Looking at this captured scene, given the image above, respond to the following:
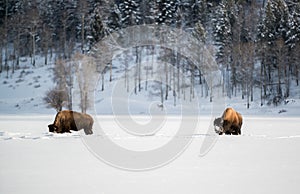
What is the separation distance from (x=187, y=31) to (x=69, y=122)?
54.8 metres

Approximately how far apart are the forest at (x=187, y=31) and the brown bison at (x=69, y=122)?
81.8 ft

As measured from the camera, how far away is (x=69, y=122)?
1650 centimetres

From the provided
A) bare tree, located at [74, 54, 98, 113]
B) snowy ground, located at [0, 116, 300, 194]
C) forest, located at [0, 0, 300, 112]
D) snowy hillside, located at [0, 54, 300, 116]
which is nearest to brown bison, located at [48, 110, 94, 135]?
snowy ground, located at [0, 116, 300, 194]

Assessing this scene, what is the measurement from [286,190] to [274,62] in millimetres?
51765

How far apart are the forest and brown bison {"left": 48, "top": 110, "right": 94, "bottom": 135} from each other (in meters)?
24.9

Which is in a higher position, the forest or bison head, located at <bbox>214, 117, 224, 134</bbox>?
the forest

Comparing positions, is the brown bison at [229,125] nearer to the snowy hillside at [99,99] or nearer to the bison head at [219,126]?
the bison head at [219,126]

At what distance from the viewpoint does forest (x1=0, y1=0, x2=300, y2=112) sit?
1992 inches

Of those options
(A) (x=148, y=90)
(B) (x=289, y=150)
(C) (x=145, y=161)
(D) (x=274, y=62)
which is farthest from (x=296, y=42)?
(C) (x=145, y=161)

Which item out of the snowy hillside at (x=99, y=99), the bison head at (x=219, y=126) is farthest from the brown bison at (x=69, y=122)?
the snowy hillside at (x=99, y=99)

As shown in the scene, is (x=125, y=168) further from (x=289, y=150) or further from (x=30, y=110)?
(x=30, y=110)

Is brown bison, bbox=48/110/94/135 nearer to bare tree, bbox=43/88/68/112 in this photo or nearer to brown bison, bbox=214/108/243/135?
brown bison, bbox=214/108/243/135

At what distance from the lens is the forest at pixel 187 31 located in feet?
166

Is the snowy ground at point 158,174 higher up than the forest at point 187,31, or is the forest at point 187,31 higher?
the forest at point 187,31
